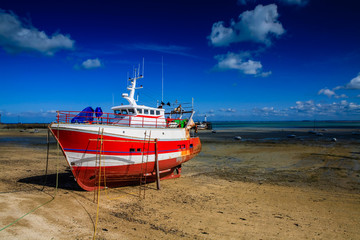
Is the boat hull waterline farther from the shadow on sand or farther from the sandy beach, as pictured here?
the shadow on sand

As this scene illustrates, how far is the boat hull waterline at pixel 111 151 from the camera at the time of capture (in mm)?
10609

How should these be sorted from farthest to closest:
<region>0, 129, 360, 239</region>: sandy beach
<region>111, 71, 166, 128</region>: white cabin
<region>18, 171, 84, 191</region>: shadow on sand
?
<region>111, 71, 166, 128</region>: white cabin, <region>18, 171, 84, 191</region>: shadow on sand, <region>0, 129, 360, 239</region>: sandy beach

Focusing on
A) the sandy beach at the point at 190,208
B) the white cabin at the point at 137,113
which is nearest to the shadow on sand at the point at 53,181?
the sandy beach at the point at 190,208

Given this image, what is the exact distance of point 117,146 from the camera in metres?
11.5

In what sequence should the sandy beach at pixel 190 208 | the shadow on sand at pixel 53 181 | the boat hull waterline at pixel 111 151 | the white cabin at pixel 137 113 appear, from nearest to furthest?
1. the sandy beach at pixel 190 208
2. the boat hull waterline at pixel 111 151
3. the shadow on sand at pixel 53 181
4. the white cabin at pixel 137 113

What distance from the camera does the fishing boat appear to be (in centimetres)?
1066

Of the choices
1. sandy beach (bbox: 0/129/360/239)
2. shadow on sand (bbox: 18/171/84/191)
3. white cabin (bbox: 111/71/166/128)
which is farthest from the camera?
white cabin (bbox: 111/71/166/128)

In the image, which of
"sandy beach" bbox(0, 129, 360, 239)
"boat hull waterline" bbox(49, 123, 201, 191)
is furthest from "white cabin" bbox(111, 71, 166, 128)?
"sandy beach" bbox(0, 129, 360, 239)

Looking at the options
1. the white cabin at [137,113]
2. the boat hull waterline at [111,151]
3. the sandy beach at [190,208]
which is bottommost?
the sandy beach at [190,208]

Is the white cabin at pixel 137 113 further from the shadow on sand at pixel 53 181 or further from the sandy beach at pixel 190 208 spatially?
the shadow on sand at pixel 53 181

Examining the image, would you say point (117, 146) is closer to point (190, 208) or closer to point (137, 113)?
point (137, 113)

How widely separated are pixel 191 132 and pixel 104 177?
29.2ft

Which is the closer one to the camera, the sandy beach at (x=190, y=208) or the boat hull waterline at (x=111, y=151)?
the sandy beach at (x=190, y=208)

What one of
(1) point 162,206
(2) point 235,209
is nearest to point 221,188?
(2) point 235,209
